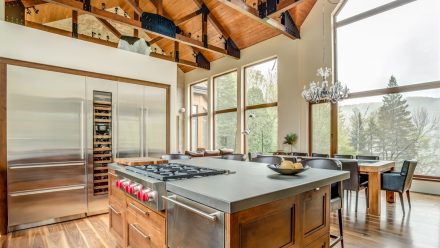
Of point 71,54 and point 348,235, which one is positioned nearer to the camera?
point 348,235

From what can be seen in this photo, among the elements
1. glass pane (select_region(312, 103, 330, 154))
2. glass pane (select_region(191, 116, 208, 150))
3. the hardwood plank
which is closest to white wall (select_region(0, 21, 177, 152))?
the hardwood plank

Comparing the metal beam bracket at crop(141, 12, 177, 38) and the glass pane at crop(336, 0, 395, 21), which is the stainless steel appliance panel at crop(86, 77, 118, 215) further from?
the glass pane at crop(336, 0, 395, 21)

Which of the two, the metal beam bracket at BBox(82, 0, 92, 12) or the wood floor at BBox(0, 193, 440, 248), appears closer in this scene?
the wood floor at BBox(0, 193, 440, 248)

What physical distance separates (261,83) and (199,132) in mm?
3714

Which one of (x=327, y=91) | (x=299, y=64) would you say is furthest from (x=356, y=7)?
(x=327, y=91)

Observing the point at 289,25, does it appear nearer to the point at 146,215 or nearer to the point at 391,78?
the point at 391,78

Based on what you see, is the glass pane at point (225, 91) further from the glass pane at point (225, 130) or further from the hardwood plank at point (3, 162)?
the hardwood plank at point (3, 162)

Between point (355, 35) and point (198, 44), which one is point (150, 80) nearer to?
point (198, 44)

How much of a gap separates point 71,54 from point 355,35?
6384 millimetres

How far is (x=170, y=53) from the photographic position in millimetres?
9180

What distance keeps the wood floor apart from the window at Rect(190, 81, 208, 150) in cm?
651

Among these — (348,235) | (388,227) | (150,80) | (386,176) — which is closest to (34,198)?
(150,80)

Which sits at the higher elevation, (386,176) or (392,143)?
(392,143)

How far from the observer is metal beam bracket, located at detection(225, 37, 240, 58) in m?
8.02
